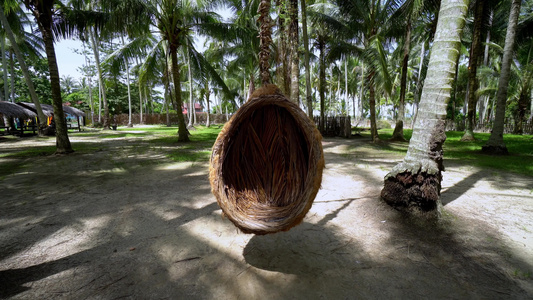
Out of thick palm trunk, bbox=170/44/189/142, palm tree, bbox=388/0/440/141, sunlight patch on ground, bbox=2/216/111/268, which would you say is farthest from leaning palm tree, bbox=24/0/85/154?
palm tree, bbox=388/0/440/141

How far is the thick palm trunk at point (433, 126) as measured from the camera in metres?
3.07

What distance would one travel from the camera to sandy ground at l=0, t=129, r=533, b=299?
190cm

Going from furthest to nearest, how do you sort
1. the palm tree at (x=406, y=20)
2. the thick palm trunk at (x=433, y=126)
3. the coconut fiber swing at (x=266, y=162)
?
the palm tree at (x=406, y=20) < the thick palm trunk at (x=433, y=126) < the coconut fiber swing at (x=266, y=162)

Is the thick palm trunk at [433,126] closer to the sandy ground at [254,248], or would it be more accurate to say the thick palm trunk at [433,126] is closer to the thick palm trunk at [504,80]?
the sandy ground at [254,248]

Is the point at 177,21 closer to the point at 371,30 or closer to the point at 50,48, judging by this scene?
the point at 50,48

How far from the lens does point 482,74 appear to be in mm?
19594

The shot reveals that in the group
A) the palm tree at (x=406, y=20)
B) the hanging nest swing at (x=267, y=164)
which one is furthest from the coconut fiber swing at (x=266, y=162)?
the palm tree at (x=406, y=20)

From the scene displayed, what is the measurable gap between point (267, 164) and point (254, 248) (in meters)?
0.94

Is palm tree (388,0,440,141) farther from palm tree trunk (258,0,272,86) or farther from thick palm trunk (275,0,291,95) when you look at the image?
palm tree trunk (258,0,272,86)

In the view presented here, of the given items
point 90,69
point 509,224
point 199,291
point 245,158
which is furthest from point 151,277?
point 90,69

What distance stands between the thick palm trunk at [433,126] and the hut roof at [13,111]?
812 inches

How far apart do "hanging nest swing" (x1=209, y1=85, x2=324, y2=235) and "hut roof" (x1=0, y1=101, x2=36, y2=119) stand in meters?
19.1

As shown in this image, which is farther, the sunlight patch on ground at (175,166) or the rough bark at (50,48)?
the rough bark at (50,48)

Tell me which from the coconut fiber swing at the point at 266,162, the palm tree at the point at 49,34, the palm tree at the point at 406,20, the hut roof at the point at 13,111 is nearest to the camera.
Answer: the coconut fiber swing at the point at 266,162
